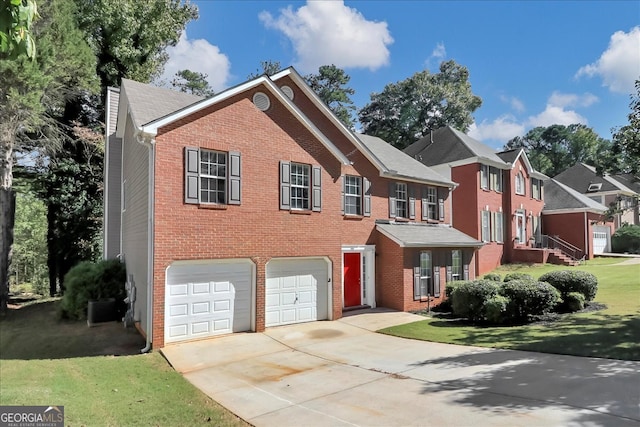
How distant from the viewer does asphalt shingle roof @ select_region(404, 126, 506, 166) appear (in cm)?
2653

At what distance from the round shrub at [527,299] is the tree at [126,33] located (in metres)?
25.6

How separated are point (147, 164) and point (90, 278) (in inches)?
235

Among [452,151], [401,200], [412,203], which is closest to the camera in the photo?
[401,200]

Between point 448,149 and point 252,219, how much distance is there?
1916 centimetres

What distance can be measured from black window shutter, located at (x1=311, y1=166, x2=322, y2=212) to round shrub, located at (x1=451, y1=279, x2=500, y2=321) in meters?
5.73

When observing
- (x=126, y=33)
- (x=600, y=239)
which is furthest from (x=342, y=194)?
(x=600, y=239)

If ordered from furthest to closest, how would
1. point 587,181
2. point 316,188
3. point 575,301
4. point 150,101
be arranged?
point 587,181, point 316,188, point 575,301, point 150,101

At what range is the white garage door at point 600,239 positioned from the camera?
3341 cm

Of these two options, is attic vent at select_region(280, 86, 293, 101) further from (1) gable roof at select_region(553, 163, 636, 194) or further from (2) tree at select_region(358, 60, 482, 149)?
(1) gable roof at select_region(553, 163, 636, 194)

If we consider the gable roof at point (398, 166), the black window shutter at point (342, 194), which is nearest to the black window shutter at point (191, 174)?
the black window shutter at point (342, 194)

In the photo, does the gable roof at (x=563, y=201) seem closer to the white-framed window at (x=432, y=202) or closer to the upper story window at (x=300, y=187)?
the white-framed window at (x=432, y=202)

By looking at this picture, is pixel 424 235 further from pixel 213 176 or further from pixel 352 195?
pixel 213 176

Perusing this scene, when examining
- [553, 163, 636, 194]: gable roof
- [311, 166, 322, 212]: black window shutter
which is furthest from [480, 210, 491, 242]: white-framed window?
[553, 163, 636, 194]: gable roof

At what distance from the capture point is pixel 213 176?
39.8ft
